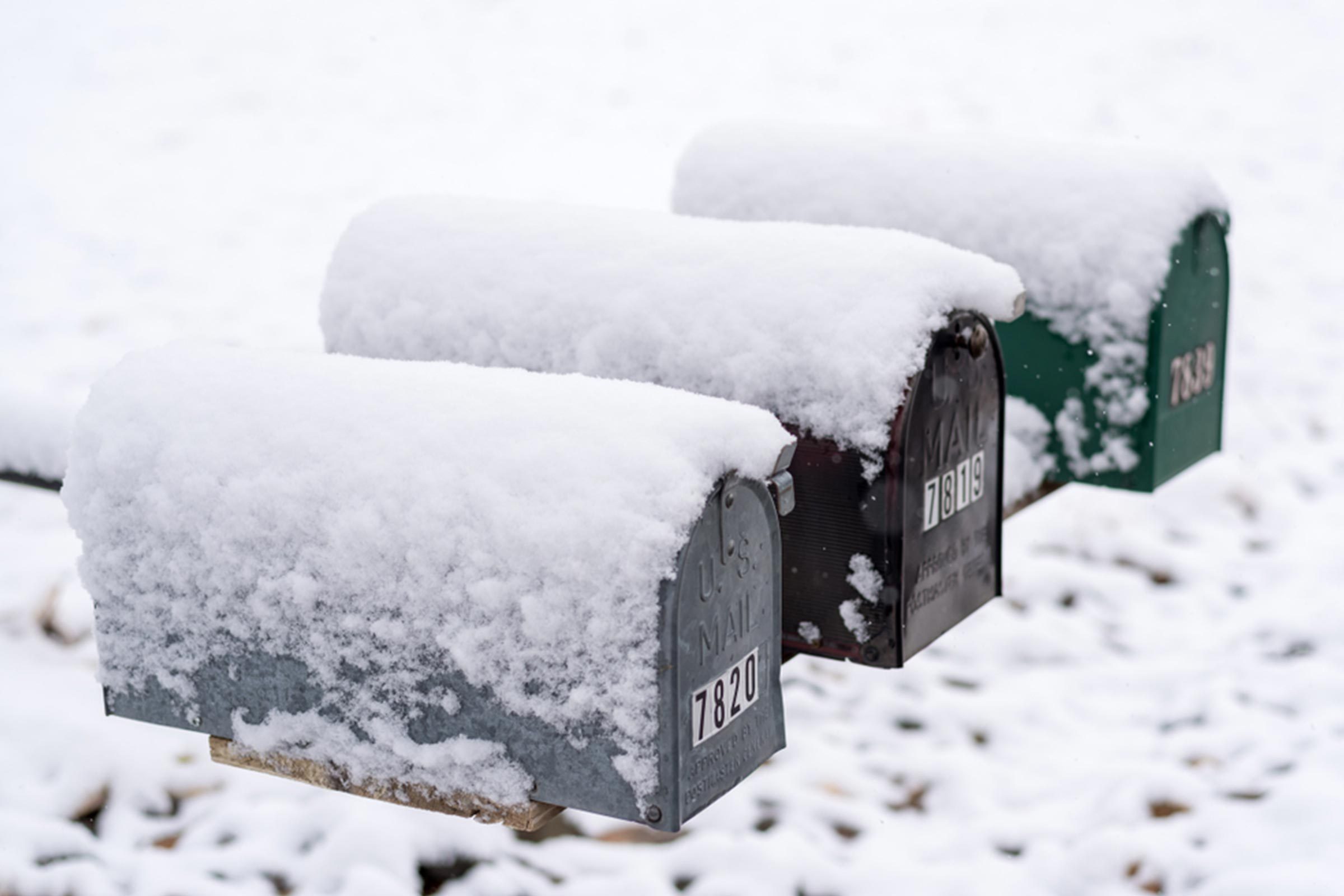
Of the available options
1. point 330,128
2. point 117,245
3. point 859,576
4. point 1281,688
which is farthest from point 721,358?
point 330,128

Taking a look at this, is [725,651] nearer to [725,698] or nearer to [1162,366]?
[725,698]

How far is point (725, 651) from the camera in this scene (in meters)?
1.87

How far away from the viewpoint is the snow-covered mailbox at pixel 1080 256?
309 cm

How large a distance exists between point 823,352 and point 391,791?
90 cm

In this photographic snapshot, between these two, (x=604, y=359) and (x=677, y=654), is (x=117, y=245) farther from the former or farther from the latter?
(x=677, y=654)

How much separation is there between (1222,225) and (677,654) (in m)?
2.04

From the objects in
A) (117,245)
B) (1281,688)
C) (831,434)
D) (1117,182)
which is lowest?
(1281,688)

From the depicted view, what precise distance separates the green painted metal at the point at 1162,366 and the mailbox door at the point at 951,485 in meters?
0.64

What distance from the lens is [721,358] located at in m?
2.39

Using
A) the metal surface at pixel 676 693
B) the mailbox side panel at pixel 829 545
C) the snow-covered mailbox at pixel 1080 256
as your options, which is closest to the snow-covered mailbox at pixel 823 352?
the mailbox side panel at pixel 829 545

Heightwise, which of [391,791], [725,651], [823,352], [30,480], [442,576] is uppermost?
[823,352]

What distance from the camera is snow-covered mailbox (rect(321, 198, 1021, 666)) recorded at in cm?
231

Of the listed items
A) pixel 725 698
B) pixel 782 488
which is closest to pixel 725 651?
pixel 725 698

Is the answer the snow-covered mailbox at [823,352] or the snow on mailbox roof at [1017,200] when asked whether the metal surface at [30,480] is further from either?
the snow on mailbox roof at [1017,200]
